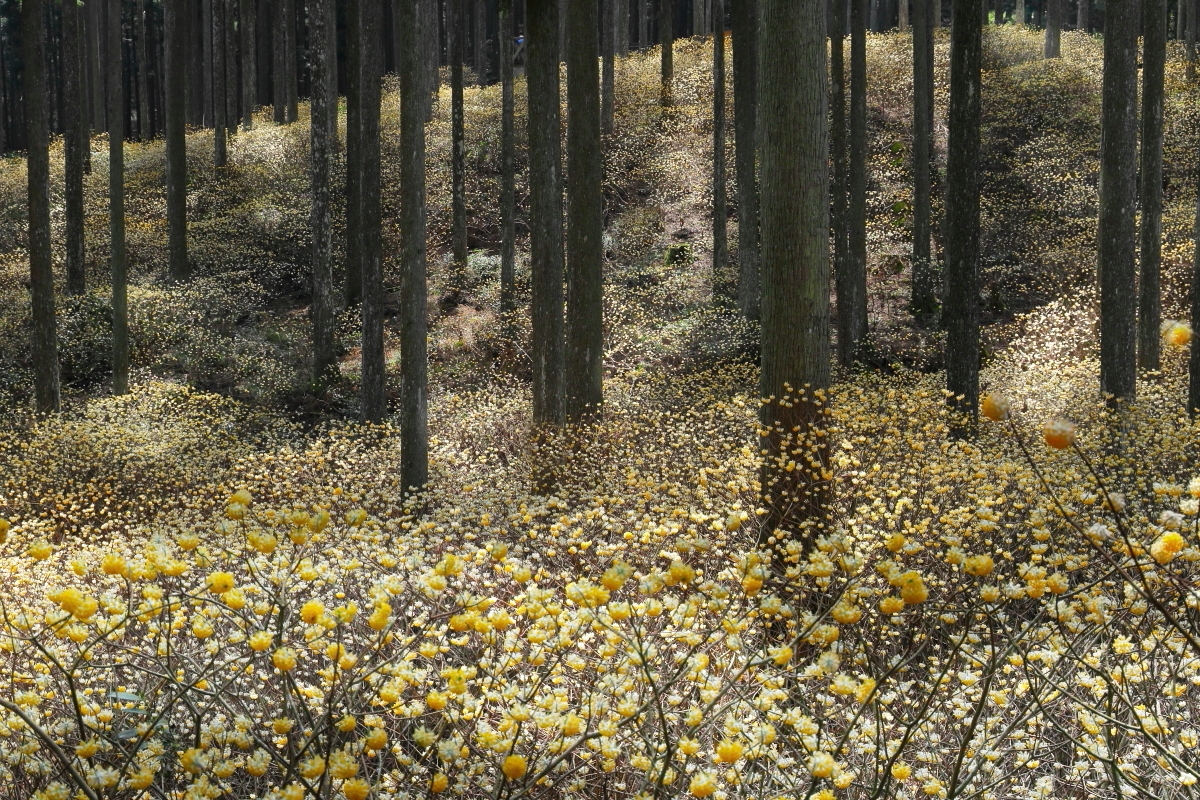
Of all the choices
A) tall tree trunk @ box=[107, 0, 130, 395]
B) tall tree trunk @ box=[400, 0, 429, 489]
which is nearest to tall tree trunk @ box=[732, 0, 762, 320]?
tall tree trunk @ box=[400, 0, 429, 489]

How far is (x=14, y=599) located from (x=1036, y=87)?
25777mm

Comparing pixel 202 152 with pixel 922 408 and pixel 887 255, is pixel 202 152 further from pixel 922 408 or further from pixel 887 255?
pixel 922 408

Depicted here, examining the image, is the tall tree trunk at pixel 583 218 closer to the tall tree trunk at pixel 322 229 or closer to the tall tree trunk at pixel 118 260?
the tall tree trunk at pixel 322 229

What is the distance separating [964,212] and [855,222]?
4.87 meters

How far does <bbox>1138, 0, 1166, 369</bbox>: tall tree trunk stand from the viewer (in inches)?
407

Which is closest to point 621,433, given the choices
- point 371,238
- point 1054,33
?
point 371,238

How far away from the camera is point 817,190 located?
16.5 feet

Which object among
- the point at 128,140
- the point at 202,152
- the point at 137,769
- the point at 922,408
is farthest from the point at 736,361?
the point at 128,140

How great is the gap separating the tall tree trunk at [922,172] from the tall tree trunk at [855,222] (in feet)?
6.73

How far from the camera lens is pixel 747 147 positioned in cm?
1461

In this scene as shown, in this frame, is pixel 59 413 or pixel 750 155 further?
pixel 750 155

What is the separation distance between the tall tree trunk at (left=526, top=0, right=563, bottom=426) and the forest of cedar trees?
0.05 m

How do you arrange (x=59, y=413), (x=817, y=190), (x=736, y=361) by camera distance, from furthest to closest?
1. (x=736, y=361)
2. (x=59, y=413)
3. (x=817, y=190)

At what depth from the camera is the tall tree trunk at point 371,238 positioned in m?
11.9
